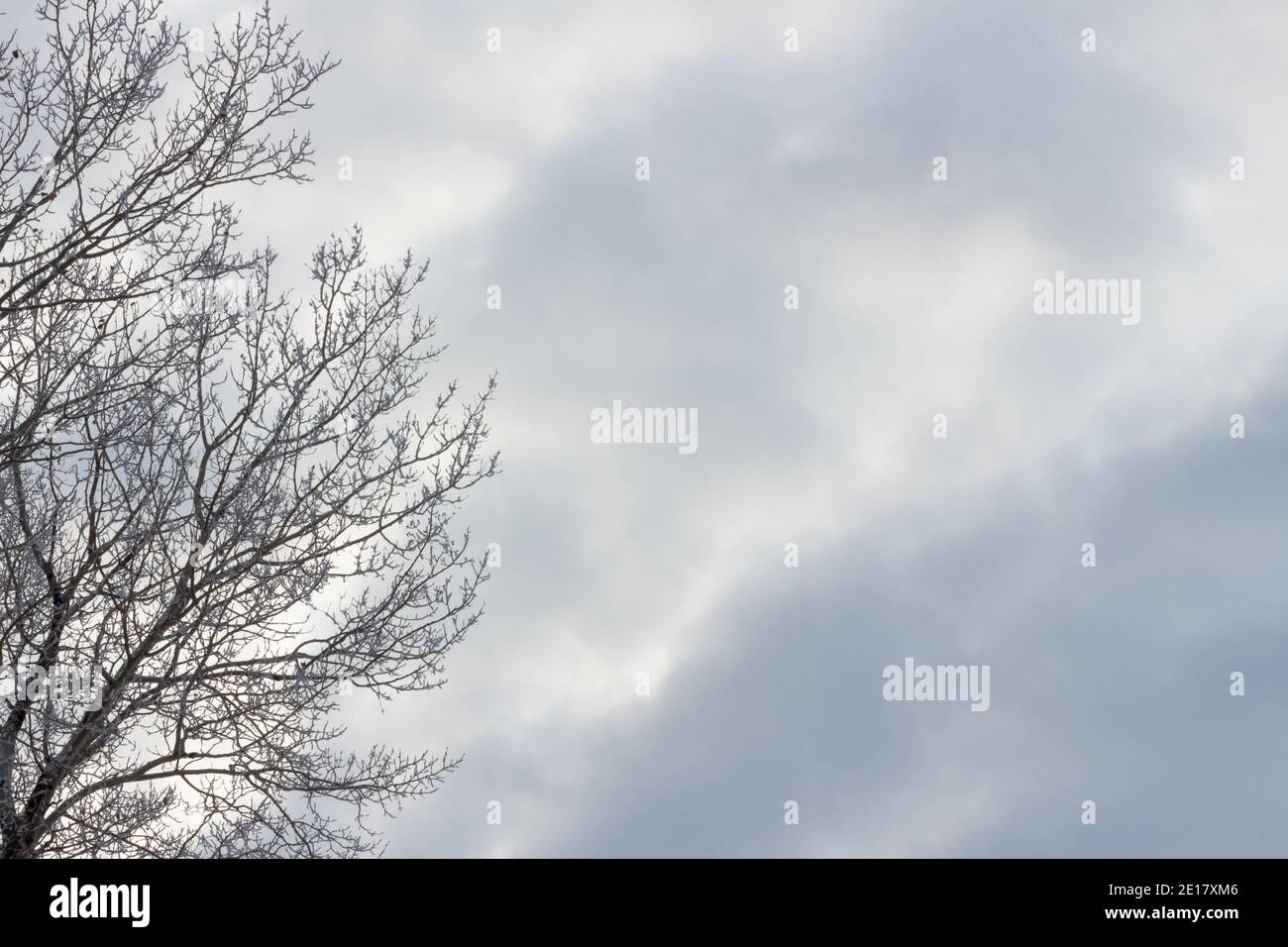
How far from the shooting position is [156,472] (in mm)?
8922

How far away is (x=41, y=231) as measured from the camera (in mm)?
7816

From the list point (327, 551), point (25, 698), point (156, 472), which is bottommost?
point (25, 698)

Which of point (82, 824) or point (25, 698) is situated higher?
point (25, 698)
